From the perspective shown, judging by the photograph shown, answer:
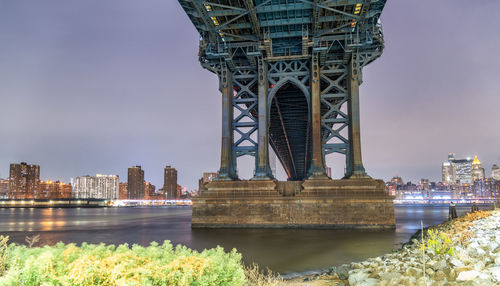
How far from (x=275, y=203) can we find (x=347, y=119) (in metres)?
11.2

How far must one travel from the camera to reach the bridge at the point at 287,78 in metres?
28.1

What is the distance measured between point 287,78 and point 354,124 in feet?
25.3

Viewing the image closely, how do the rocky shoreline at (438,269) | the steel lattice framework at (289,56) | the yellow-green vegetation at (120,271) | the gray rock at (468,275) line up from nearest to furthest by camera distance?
the yellow-green vegetation at (120,271)
the gray rock at (468,275)
the rocky shoreline at (438,269)
the steel lattice framework at (289,56)

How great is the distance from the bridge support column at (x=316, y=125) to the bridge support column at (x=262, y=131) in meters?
4.19

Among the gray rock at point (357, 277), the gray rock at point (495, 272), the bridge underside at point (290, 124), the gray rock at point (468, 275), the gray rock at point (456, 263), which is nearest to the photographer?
the gray rock at point (495, 272)

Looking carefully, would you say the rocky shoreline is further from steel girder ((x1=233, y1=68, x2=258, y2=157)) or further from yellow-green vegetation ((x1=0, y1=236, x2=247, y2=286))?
steel girder ((x1=233, y1=68, x2=258, y2=157))

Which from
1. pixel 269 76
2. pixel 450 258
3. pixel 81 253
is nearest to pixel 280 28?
pixel 269 76

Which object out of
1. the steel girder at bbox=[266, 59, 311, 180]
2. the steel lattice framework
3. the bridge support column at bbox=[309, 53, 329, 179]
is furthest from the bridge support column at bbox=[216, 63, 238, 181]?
the bridge support column at bbox=[309, 53, 329, 179]

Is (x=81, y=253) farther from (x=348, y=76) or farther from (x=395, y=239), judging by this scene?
(x=348, y=76)

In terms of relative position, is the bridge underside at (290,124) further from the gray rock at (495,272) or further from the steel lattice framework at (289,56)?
the gray rock at (495,272)

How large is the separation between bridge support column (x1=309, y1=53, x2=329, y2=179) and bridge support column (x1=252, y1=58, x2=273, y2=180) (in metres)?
4.19

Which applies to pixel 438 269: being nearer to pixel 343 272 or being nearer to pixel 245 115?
pixel 343 272

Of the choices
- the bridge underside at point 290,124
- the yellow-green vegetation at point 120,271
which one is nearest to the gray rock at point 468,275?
the yellow-green vegetation at point 120,271

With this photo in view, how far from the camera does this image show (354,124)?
31594 mm
